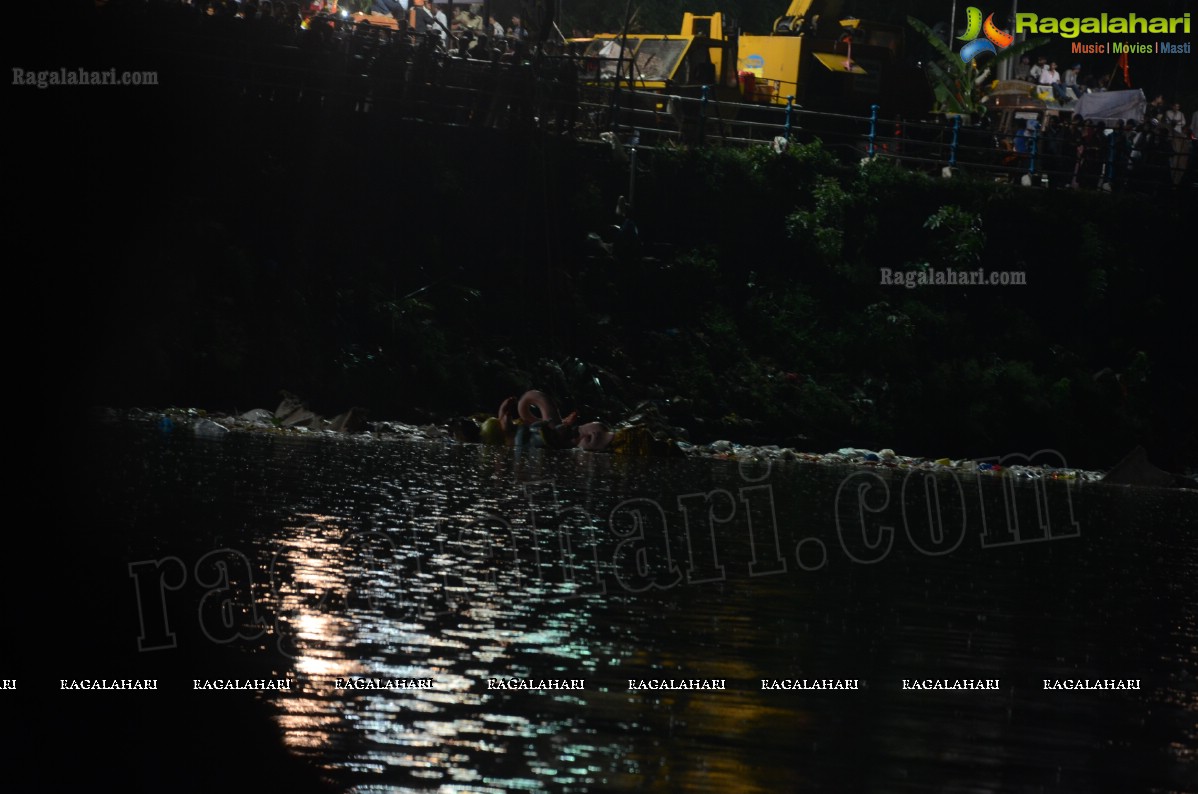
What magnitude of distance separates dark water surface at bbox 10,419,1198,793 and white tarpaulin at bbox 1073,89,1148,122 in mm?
21533

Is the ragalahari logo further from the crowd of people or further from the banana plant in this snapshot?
the crowd of people

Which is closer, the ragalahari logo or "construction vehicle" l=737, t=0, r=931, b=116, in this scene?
"construction vehicle" l=737, t=0, r=931, b=116

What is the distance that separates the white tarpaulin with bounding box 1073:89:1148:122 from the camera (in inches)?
1421

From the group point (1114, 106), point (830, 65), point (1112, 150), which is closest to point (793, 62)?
point (830, 65)

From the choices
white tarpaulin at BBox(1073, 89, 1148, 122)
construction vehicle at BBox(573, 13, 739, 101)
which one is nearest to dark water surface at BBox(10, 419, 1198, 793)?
construction vehicle at BBox(573, 13, 739, 101)

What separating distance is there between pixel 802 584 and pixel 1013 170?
2281cm

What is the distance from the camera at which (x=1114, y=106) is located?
120 feet

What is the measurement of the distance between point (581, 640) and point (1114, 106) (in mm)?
30903

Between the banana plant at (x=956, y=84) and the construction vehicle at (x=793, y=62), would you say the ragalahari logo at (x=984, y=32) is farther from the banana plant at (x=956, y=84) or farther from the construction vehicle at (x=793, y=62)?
the construction vehicle at (x=793, y=62)

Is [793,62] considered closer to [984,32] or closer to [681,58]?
[681,58]

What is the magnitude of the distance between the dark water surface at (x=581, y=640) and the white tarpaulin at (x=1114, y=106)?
21.5 metres

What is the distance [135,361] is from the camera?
22828mm

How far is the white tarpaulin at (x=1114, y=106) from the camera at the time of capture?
118ft

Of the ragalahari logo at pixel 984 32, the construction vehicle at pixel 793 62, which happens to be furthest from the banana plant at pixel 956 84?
the ragalahari logo at pixel 984 32
